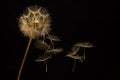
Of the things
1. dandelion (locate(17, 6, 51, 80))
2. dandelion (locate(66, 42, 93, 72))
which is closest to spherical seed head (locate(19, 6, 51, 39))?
dandelion (locate(17, 6, 51, 80))

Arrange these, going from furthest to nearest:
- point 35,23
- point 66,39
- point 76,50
→ 1. point 66,39
2. point 76,50
3. point 35,23

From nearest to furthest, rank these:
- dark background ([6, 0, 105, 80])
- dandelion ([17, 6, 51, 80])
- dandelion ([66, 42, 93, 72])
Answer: dandelion ([17, 6, 51, 80]) < dandelion ([66, 42, 93, 72]) < dark background ([6, 0, 105, 80])

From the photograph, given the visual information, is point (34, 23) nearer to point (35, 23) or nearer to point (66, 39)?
point (35, 23)

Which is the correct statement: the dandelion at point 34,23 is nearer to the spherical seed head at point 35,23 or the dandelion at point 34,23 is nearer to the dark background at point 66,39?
the spherical seed head at point 35,23

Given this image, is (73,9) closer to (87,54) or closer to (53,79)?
(87,54)

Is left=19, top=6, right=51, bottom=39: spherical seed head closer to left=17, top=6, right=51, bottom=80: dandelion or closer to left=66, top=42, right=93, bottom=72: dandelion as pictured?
left=17, top=6, right=51, bottom=80: dandelion

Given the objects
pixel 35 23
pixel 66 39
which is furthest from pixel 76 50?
pixel 35 23

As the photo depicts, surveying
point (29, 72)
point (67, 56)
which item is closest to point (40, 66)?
point (29, 72)

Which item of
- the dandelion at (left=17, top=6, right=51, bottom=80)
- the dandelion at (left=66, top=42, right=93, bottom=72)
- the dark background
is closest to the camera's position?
the dandelion at (left=17, top=6, right=51, bottom=80)
